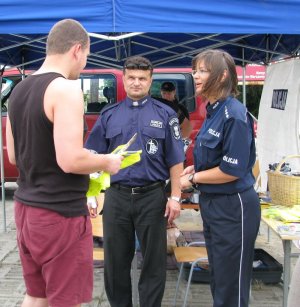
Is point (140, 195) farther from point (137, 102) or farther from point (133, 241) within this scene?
point (137, 102)

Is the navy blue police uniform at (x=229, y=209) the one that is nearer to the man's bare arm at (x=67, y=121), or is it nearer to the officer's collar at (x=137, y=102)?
the officer's collar at (x=137, y=102)

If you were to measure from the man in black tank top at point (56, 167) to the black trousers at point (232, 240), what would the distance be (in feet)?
2.08

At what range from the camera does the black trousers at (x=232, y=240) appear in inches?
92.5

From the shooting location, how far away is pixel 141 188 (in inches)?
109

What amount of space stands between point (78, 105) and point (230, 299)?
1301 millimetres

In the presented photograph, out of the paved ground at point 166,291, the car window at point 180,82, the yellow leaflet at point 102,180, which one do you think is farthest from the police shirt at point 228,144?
the car window at point 180,82

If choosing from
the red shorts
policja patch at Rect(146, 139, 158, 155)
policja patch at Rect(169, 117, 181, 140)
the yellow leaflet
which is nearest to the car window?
policja patch at Rect(169, 117, 181, 140)

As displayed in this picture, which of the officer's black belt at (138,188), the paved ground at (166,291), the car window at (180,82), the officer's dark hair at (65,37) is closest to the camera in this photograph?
the officer's dark hair at (65,37)

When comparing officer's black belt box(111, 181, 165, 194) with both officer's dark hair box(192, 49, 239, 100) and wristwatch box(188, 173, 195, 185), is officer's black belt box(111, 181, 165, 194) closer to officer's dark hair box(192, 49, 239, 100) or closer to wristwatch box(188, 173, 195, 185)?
wristwatch box(188, 173, 195, 185)

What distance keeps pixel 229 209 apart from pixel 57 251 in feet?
2.93

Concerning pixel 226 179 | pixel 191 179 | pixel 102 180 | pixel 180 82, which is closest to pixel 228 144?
pixel 226 179

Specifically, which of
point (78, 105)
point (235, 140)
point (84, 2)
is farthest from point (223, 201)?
point (84, 2)

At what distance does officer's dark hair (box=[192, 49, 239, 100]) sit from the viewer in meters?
2.31

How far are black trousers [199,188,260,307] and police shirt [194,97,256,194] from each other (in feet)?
0.21
